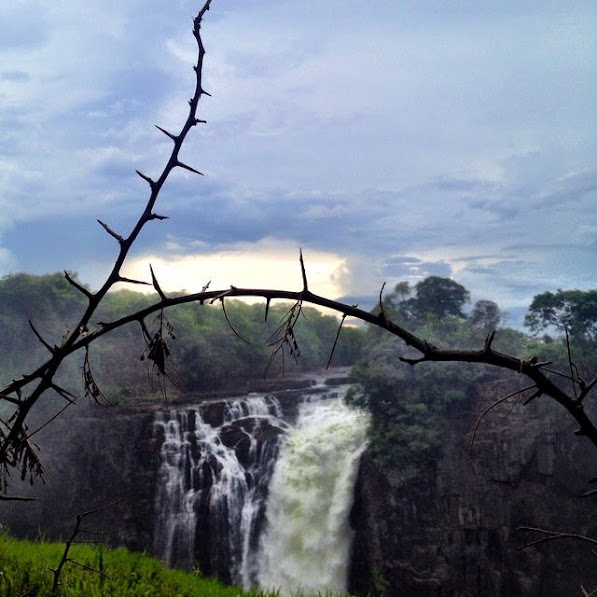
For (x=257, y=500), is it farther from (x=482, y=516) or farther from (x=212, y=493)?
(x=482, y=516)

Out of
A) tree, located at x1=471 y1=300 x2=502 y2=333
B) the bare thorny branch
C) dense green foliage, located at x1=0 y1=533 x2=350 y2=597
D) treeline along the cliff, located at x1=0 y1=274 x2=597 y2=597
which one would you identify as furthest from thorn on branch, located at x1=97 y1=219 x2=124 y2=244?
tree, located at x1=471 y1=300 x2=502 y2=333

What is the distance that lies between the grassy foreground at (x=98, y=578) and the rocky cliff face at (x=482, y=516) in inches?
260

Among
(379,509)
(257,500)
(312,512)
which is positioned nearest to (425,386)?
(379,509)

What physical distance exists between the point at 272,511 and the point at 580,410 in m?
10.9

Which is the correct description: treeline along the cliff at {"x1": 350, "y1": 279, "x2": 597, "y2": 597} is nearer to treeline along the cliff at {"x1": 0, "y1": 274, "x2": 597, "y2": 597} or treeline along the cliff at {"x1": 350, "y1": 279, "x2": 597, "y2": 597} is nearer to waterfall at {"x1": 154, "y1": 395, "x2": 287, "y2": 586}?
treeline along the cliff at {"x1": 0, "y1": 274, "x2": 597, "y2": 597}

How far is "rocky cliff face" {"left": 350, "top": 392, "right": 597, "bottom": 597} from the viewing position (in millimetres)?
10375

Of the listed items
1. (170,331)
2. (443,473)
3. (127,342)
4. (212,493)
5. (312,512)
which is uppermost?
(127,342)

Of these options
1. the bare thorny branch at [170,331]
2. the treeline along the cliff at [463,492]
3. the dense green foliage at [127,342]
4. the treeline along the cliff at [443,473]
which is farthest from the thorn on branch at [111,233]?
the dense green foliage at [127,342]

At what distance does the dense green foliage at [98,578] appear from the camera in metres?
3.55

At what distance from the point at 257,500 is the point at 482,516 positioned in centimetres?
431

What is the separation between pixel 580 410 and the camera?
856 mm

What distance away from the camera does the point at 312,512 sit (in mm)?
10945

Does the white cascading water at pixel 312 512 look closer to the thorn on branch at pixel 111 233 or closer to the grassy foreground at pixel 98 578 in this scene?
the grassy foreground at pixel 98 578

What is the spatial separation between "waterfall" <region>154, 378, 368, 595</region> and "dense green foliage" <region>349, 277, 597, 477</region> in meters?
0.67
